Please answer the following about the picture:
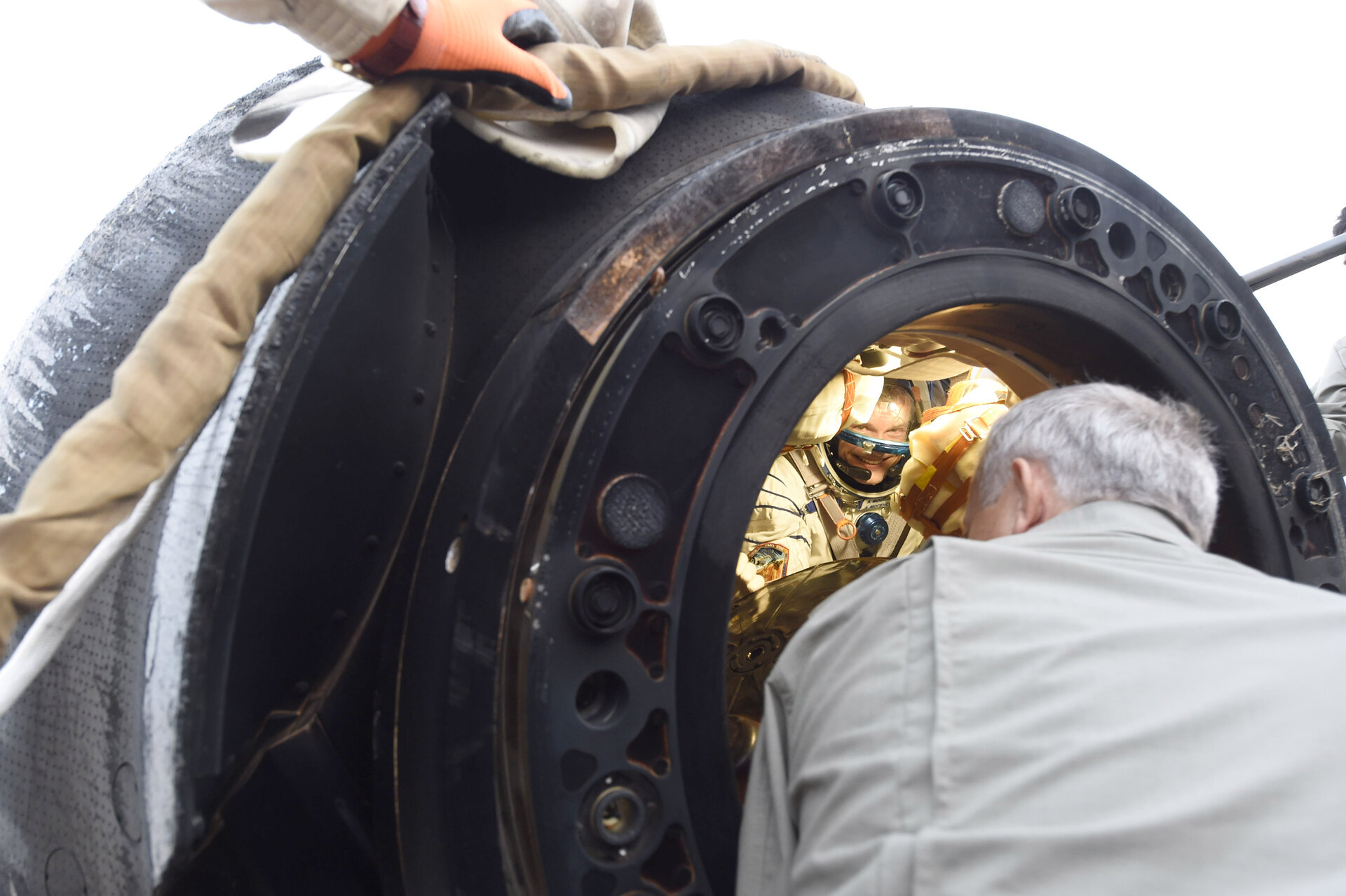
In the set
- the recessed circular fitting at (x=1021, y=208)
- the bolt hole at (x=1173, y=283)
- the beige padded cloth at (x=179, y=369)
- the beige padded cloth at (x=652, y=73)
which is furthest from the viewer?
the bolt hole at (x=1173, y=283)

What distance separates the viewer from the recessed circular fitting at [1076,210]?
924 millimetres

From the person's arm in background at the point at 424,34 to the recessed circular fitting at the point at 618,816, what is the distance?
1.70ft

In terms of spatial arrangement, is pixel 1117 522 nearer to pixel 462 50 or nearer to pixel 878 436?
pixel 462 50

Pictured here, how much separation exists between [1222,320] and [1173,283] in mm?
73

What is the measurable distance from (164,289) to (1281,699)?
3.01ft

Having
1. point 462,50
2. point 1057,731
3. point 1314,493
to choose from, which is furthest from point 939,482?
point 462,50

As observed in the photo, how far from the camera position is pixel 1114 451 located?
2.70 ft

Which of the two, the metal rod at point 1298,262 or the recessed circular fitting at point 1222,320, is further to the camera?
the metal rod at point 1298,262

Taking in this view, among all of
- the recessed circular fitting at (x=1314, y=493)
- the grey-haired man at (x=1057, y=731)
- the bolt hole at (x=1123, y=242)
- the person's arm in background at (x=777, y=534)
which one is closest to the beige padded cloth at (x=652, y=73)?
the bolt hole at (x=1123, y=242)

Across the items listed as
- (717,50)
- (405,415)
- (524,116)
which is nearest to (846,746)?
(405,415)

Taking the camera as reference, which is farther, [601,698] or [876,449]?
[876,449]

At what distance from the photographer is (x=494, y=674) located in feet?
2.09

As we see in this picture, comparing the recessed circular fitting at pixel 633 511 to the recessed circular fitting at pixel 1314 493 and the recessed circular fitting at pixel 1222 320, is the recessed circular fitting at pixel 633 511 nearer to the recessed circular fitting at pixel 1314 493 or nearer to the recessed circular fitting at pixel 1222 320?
the recessed circular fitting at pixel 1222 320

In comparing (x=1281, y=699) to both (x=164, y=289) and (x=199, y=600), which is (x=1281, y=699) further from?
(x=164, y=289)
